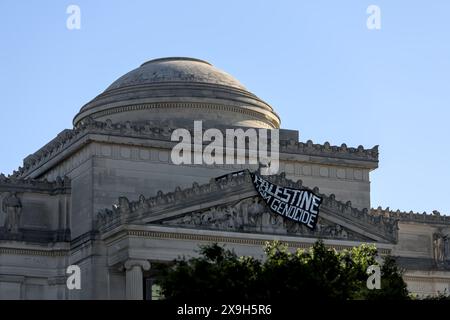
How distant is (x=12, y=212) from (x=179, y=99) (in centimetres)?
1393

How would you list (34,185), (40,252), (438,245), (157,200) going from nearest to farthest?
(157,200), (40,252), (34,185), (438,245)

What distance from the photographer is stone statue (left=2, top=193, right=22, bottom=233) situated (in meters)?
91.8

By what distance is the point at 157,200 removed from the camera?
85125 mm

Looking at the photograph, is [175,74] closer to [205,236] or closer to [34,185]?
[34,185]

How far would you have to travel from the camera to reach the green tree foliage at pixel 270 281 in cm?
6638

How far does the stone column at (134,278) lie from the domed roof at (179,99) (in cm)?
1553

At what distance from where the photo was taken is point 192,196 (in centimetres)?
8631

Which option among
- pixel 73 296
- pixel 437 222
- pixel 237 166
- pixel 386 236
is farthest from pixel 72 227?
pixel 437 222

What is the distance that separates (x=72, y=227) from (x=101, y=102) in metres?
11.9

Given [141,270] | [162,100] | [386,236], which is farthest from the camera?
[162,100]

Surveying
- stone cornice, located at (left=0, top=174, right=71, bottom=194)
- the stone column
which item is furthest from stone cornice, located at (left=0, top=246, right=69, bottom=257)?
the stone column

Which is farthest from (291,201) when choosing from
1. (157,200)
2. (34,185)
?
(34,185)

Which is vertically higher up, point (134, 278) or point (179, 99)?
point (179, 99)

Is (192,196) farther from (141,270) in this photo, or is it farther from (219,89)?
(219,89)
